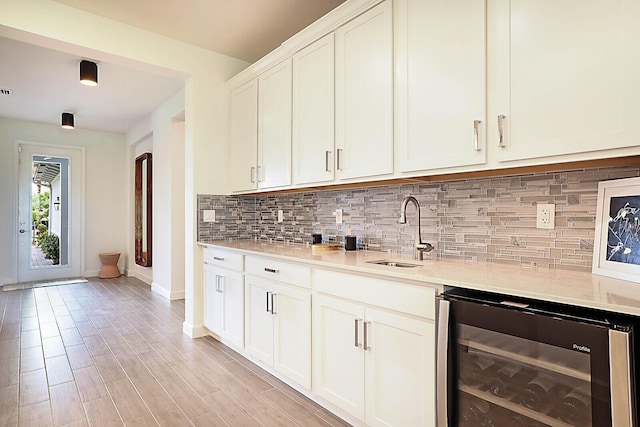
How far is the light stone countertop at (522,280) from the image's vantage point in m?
1.12

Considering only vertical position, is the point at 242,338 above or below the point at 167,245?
below

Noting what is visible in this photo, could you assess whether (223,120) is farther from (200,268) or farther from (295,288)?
(295,288)

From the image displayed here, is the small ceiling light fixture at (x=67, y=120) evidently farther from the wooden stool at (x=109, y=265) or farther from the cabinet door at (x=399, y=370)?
the cabinet door at (x=399, y=370)

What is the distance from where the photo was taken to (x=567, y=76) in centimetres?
140

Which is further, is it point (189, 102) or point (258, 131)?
point (189, 102)

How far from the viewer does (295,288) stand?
2.25 m

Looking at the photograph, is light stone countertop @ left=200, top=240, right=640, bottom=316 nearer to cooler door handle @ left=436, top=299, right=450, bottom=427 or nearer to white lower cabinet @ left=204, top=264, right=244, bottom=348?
cooler door handle @ left=436, top=299, right=450, bottom=427

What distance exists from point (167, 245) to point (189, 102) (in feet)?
7.64

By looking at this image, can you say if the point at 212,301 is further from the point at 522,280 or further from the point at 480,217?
the point at 522,280

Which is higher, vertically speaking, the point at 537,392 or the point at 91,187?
the point at 91,187

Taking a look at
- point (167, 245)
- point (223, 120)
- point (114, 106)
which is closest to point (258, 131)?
point (223, 120)

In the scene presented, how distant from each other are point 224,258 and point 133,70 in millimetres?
2429

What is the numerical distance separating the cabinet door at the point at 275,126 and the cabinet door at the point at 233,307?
0.82m

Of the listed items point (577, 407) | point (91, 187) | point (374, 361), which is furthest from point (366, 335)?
point (91, 187)
